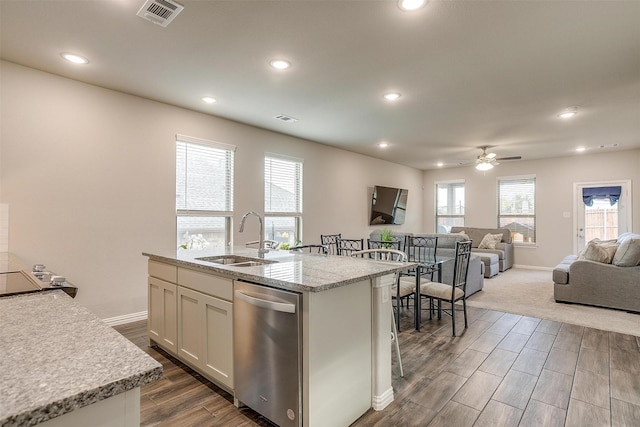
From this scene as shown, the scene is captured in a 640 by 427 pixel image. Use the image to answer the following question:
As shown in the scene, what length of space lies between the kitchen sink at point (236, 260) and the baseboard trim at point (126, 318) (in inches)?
67.9

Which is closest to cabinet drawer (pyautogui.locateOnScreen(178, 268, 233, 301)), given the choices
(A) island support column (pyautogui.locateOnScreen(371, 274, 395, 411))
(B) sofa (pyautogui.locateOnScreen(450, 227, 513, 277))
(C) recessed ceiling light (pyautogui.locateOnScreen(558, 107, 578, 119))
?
(A) island support column (pyautogui.locateOnScreen(371, 274, 395, 411))

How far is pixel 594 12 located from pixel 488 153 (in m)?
4.93

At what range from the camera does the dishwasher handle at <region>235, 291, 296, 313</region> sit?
176 cm

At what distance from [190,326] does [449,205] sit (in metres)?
8.44

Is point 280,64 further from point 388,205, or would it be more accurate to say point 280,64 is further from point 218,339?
point 388,205

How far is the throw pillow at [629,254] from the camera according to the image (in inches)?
165

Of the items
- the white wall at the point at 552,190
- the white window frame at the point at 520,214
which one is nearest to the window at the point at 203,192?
the white wall at the point at 552,190

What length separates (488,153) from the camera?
687cm

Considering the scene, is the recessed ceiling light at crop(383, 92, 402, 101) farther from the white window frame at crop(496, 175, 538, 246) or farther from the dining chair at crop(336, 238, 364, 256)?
the white window frame at crop(496, 175, 538, 246)

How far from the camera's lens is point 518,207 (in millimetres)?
8172

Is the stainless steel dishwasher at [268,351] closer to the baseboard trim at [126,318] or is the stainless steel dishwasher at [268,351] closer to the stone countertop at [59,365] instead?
the stone countertop at [59,365]

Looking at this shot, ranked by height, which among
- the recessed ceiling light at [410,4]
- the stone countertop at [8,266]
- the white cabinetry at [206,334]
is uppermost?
the recessed ceiling light at [410,4]

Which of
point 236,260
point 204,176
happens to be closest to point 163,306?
point 236,260

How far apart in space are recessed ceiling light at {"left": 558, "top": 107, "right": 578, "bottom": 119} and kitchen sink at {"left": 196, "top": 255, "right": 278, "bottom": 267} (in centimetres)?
431
